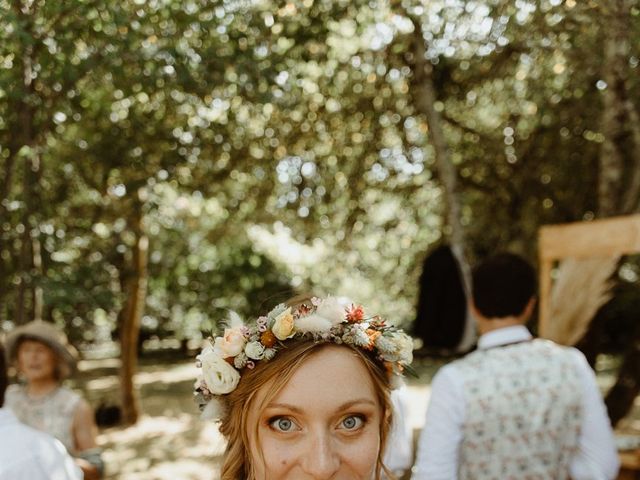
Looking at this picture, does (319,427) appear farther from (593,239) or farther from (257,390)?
(593,239)

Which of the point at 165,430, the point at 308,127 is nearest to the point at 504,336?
the point at 308,127

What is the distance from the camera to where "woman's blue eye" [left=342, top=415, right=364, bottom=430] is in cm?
151

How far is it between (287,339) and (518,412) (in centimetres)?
A: 123

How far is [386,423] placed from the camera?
69.7 inches

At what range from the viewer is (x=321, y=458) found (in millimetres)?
1420

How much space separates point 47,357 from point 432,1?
11.2ft

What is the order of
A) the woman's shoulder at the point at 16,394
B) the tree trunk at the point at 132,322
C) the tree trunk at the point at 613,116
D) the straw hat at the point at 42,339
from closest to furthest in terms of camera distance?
1. the straw hat at the point at 42,339
2. the woman's shoulder at the point at 16,394
3. the tree trunk at the point at 613,116
4. the tree trunk at the point at 132,322

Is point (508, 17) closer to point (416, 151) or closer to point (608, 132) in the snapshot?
point (608, 132)

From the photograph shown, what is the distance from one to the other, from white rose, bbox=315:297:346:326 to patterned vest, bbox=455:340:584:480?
3.25 feet

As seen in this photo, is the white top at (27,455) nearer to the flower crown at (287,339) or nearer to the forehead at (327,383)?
the flower crown at (287,339)

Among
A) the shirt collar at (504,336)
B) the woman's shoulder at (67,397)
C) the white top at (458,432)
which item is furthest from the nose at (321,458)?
the woman's shoulder at (67,397)

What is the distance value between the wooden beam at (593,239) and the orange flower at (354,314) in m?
2.94

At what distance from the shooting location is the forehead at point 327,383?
4.89 ft

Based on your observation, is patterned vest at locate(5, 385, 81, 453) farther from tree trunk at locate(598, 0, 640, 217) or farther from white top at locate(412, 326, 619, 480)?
tree trunk at locate(598, 0, 640, 217)
